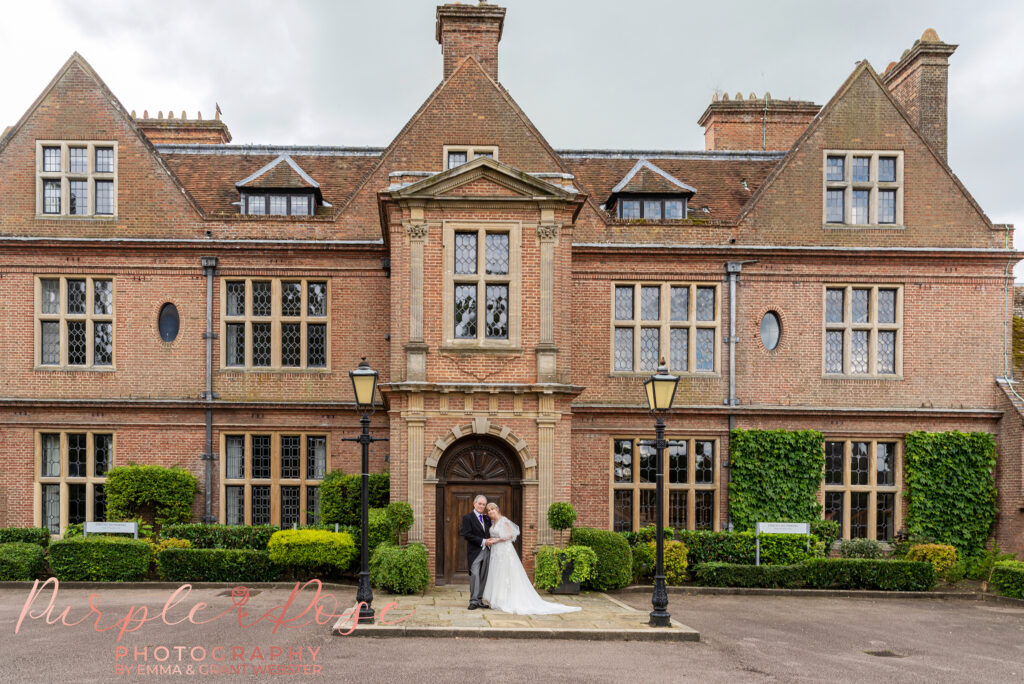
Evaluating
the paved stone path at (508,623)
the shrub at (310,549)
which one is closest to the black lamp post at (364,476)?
the paved stone path at (508,623)

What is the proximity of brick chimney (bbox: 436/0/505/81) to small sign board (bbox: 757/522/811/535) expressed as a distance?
1302 centimetres

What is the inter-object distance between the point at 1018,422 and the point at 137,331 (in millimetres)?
21175

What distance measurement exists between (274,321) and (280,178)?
3.71 meters

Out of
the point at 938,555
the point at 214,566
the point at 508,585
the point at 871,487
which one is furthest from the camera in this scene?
the point at 871,487

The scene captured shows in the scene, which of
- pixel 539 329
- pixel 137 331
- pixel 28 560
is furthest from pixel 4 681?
pixel 137 331

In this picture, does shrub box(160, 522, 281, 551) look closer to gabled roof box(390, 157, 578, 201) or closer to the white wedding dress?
the white wedding dress

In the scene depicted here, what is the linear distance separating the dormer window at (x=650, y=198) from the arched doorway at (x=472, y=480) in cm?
756

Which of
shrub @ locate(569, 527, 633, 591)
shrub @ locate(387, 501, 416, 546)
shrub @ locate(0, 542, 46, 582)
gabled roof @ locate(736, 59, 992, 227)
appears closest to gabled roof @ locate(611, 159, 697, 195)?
gabled roof @ locate(736, 59, 992, 227)

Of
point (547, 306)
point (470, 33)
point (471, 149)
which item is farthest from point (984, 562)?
point (470, 33)

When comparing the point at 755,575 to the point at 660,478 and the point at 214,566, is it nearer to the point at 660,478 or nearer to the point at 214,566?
the point at 660,478

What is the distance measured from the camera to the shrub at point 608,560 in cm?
1667

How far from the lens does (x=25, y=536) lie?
750 inches

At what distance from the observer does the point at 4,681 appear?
31.9 ft

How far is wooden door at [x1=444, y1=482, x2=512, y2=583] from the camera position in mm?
17453
